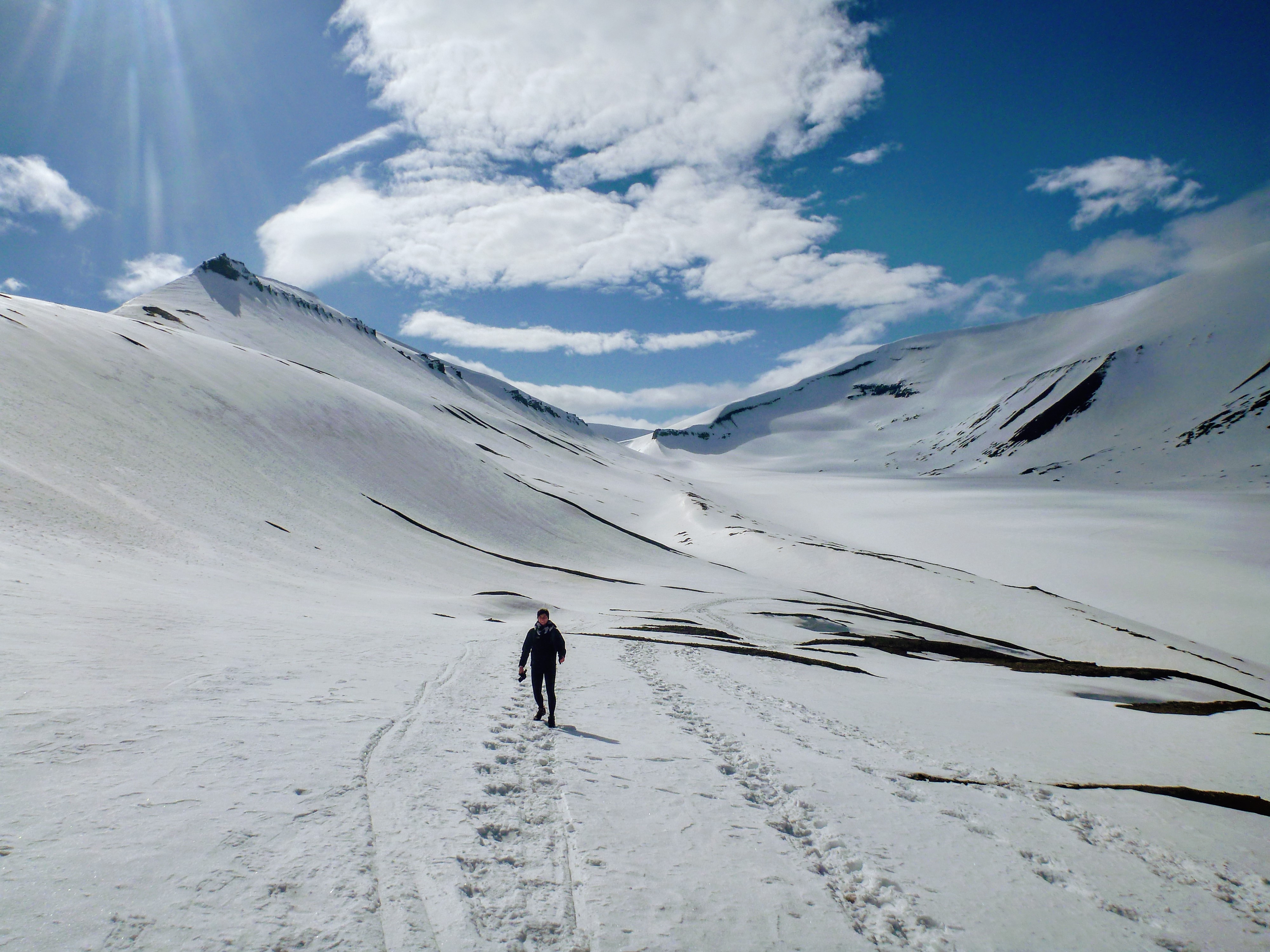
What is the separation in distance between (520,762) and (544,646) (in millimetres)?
2535

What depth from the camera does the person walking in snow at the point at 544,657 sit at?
418 inches

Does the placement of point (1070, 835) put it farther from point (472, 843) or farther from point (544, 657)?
point (544, 657)

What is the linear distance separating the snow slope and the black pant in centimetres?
47

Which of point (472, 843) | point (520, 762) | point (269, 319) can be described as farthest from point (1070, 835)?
point (269, 319)

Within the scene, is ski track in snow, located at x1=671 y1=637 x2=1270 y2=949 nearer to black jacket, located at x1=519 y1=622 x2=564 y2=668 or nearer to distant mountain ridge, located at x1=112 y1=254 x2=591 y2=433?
black jacket, located at x1=519 y1=622 x2=564 y2=668

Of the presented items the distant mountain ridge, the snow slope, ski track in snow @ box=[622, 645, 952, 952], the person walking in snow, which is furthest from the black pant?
the distant mountain ridge

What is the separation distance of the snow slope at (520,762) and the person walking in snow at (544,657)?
18.5 inches

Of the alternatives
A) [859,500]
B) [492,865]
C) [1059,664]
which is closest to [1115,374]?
[859,500]

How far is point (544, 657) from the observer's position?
10836mm

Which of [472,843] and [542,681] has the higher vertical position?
[542,681]

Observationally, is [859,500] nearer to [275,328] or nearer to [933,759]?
[933,759]

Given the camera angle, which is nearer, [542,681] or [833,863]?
[833,863]

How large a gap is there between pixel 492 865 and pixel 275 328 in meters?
122

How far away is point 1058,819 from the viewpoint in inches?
349
